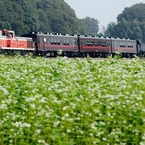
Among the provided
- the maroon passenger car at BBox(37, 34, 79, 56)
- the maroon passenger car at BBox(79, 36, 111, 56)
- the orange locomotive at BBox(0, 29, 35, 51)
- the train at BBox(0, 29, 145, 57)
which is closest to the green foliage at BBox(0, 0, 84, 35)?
the train at BBox(0, 29, 145, 57)

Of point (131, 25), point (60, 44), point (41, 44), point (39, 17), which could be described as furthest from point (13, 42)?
point (131, 25)

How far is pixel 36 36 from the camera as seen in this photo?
41.8 metres

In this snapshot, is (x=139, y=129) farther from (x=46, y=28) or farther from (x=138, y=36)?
(x=138, y=36)

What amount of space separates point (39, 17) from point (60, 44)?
4803 centimetres

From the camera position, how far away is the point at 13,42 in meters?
38.5

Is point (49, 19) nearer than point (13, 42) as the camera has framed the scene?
No

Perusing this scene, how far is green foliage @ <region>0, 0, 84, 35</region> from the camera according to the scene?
240ft

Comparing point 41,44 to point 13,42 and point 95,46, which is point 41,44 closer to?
point 13,42

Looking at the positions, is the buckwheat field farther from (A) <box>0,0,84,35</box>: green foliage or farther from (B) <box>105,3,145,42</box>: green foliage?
(B) <box>105,3,145,42</box>: green foliage

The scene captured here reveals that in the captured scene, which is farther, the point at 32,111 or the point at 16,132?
the point at 32,111

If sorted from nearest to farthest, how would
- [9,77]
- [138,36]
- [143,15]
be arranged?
[9,77] → [138,36] → [143,15]

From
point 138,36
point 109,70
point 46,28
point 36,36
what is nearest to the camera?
point 109,70

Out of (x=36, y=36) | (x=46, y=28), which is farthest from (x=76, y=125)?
(x=46, y=28)

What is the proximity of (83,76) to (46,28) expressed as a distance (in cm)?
7613
